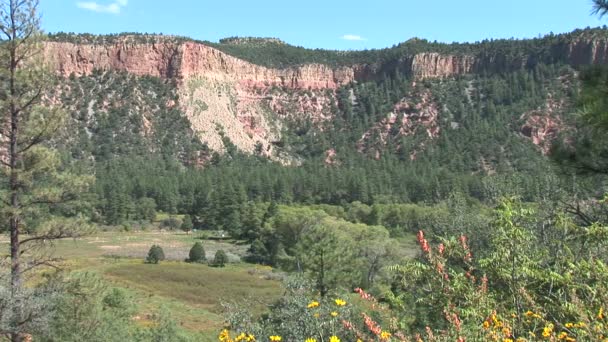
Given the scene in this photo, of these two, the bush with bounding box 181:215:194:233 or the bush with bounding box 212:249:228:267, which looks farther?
the bush with bounding box 181:215:194:233

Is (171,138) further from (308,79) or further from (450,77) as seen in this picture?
(450,77)

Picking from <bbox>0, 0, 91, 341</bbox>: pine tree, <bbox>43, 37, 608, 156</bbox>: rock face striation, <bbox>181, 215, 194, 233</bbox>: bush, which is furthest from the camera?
<bbox>43, 37, 608, 156</bbox>: rock face striation

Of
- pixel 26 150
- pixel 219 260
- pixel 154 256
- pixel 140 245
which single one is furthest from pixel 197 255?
pixel 26 150

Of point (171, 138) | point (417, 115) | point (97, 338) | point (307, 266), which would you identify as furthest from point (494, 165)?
point (97, 338)

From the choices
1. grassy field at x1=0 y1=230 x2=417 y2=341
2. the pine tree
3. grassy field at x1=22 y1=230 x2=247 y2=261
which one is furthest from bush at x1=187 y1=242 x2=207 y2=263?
the pine tree

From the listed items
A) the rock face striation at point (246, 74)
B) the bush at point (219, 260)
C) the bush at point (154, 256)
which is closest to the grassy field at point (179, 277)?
the bush at point (219, 260)

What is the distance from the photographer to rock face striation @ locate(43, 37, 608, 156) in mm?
122188

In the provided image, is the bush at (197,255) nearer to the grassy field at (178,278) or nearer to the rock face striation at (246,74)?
the grassy field at (178,278)

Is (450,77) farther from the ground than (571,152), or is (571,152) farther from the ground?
(450,77)

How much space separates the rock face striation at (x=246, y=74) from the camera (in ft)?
401

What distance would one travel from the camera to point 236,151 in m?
121

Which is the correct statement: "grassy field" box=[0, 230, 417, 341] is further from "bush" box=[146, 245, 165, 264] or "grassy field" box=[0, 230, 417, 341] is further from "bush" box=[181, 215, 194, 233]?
"bush" box=[181, 215, 194, 233]

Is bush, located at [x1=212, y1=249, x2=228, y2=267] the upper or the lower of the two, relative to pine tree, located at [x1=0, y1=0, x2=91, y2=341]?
lower

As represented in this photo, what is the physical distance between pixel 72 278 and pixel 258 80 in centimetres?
13086
